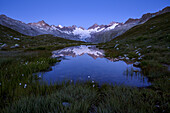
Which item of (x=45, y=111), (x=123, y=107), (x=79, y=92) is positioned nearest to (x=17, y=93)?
(x=45, y=111)

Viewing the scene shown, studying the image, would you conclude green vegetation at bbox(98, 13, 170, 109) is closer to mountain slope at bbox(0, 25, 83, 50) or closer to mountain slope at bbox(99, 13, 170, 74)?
mountain slope at bbox(99, 13, 170, 74)

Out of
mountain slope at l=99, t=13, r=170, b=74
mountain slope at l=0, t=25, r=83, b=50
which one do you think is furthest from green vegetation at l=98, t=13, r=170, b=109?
mountain slope at l=0, t=25, r=83, b=50

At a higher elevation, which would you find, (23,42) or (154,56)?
(23,42)

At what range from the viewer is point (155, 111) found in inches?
104

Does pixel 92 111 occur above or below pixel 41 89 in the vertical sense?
below

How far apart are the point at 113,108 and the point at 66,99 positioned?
1.62 m

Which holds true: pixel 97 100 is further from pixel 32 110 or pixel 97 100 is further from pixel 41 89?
pixel 41 89

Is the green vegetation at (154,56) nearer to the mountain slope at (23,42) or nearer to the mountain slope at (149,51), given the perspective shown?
the mountain slope at (149,51)

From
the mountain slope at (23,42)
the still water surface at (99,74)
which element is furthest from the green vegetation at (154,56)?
the mountain slope at (23,42)

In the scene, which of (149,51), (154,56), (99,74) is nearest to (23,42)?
(99,74)

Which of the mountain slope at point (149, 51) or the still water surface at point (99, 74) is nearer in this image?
the still water surface at point (99, 74)

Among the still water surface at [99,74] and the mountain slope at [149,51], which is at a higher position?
the mountain slope at [149,51]

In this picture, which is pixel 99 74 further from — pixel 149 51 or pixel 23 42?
pixel 23 42

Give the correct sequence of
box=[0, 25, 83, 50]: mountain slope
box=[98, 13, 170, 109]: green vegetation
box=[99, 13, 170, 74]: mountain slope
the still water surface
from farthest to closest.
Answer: box=[0, 25, 83, 50]: mountain slope
box=[99, 13, 170, 74]: mountain slope
the still water surface
box=[98, 13, 170, 109]: green vegetation
